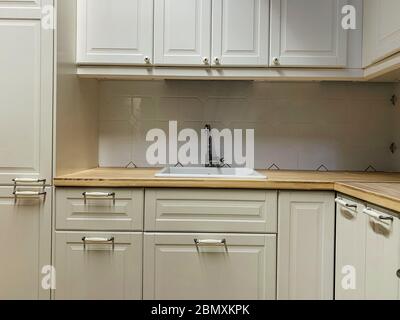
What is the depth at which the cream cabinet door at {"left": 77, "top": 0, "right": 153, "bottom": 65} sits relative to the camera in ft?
6.22

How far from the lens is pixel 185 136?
224cm

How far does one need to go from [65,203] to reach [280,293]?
3.44 feet

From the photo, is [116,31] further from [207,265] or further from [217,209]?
[207,265]

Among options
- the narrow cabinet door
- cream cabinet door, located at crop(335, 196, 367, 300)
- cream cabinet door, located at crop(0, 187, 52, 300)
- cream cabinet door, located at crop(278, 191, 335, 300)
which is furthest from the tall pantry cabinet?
cream cabinet door, located at crop(335, 196, 367, 300)

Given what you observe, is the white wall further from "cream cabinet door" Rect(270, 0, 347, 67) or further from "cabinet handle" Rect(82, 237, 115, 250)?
"cabinet handle" Rect(82, 237, 115, 250)

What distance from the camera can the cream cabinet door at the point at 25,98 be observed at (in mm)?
1636

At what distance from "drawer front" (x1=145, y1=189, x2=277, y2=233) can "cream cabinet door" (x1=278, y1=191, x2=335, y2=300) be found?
0.06 metres

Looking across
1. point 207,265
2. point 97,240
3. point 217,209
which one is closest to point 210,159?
point 217,209

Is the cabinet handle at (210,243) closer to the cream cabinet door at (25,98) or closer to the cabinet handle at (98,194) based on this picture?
the cabinet handle at (98,194)

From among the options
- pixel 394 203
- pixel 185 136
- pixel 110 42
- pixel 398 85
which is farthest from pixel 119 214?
pixel 398 85

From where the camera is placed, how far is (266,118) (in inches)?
88.2

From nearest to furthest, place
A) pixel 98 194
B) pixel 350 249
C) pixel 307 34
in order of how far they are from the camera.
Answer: pixel 350 249 < pixel 98 194 < pixel 307 34

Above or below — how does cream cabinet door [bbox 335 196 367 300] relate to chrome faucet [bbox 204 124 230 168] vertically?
below

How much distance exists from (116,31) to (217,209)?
1.06 meters
